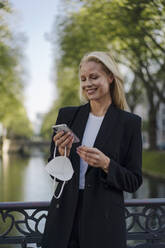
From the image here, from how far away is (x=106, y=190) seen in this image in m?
2.35

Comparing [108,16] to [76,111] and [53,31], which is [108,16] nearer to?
[53,31]

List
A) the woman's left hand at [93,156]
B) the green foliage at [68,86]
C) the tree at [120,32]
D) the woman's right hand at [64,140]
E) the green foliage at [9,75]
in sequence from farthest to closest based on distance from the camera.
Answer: the green foliage at [68,86] < the green foliage at [9,75] < the tree at [120,32] < the woman's right hand at [64,140] < the woman's left hand at [93,156]

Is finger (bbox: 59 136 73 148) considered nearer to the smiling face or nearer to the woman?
the woman

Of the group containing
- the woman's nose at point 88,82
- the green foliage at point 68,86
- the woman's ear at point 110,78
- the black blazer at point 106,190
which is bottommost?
the black blazer at point 106,190

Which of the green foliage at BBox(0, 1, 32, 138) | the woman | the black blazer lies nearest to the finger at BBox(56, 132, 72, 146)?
the woman

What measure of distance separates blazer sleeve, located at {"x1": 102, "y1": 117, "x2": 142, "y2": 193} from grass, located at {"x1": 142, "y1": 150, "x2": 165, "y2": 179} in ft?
73.5

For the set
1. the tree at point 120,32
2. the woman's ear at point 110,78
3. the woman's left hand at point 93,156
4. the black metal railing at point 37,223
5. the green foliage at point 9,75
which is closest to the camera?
the woman's left hand at point 93,156

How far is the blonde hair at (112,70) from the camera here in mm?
2414

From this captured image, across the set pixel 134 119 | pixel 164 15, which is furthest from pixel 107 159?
pixel 164 15

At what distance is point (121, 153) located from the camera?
2.44 meters

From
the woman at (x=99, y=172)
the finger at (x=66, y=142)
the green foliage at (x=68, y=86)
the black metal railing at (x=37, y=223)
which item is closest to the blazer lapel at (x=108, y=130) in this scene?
the woman at (x=99, y=172)

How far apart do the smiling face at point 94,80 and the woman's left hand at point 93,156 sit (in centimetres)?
46

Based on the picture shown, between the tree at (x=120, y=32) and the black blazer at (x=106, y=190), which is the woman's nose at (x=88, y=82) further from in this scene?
the tree at (x=120, y=32)

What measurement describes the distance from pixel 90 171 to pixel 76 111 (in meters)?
0.49
